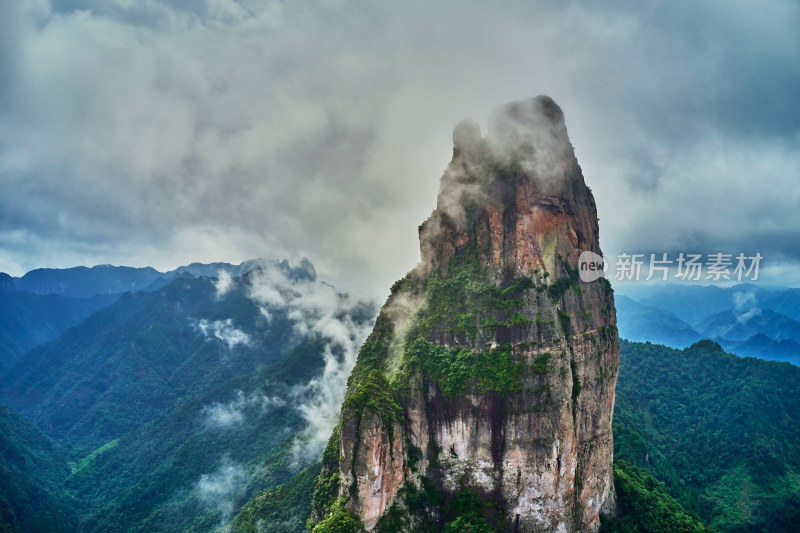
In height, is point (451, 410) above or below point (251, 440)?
above

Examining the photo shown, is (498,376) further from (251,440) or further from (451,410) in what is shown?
(251,440)

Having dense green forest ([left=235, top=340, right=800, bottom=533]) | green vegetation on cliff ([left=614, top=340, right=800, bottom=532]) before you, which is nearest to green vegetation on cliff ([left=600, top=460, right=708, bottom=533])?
dense green forest ([left=235, top=340, right=800, bottom=533])

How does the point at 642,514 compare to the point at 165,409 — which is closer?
the point at 642,514

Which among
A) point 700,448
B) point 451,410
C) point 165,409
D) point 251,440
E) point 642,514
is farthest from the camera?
point 165,409

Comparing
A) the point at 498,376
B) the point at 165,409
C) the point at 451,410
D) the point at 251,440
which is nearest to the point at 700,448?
the point at 498,376

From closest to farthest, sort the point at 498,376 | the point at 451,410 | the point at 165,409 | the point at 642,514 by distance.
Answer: the point at 498,376 < the point at 451,410 < the point at 642,514 < the point at 165,409

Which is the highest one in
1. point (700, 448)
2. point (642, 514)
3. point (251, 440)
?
point (700, 448)

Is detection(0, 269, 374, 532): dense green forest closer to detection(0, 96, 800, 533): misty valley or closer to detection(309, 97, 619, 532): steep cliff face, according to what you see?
detection(0, 96, 800, 533): misty valley

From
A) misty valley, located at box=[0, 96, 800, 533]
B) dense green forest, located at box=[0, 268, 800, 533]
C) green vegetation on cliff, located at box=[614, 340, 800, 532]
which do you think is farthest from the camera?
green vegetation on cliff, located at box=[614, 340, 800, 532]

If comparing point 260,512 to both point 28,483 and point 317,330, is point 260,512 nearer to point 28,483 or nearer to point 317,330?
point 28,483
